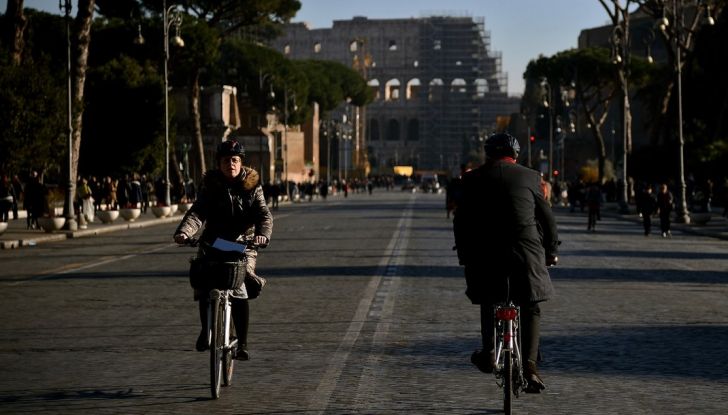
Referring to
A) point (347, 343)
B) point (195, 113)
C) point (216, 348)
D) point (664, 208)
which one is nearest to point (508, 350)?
point (216, 348)

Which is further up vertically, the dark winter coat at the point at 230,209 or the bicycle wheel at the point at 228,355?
the dark winter coat at the point at 230,209

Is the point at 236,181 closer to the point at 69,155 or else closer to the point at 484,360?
the point at 484,360

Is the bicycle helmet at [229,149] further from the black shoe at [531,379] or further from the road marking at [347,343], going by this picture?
the black shoe at [531,379]

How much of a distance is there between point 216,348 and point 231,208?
0.94 m

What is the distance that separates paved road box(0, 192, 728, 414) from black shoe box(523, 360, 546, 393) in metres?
0.33

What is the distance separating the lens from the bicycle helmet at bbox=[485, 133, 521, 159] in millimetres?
8633

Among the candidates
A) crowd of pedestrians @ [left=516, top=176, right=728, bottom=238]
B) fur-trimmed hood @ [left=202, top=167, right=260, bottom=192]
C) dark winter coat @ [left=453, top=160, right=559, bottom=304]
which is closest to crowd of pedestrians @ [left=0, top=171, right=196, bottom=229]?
crowd of pedestrians @ [left=516, top=176, right=728, bottom=238]

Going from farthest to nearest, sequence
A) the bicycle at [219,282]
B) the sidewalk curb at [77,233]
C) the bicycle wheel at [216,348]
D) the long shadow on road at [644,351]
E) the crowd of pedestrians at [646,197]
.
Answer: the crowd of pedestrians at [646,197], the sidewalk curb at [77,233], the long shadow on road at [644,351], the bicycle at [219,282], the bicycle wheel at [216,348]

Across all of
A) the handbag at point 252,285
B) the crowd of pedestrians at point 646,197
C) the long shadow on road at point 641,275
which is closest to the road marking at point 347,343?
the handbag at point 252,285

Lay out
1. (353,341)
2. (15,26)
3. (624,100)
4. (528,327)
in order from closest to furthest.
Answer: (528,327), (353,341), (15,26), (624,100)

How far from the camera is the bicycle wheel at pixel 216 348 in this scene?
29.3ft

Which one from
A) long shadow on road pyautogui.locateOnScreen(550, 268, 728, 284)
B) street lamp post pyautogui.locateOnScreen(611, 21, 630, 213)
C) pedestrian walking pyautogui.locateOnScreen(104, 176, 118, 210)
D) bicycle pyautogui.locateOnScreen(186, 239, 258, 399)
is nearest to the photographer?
bicycle pyautogui.locateOnScreen(186, 239, 258, 399)

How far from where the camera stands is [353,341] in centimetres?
1241

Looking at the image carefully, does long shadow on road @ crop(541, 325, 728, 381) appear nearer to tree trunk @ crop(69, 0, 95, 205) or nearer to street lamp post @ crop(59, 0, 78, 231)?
street lamp post @ crop(59, 0, 78, 231)
